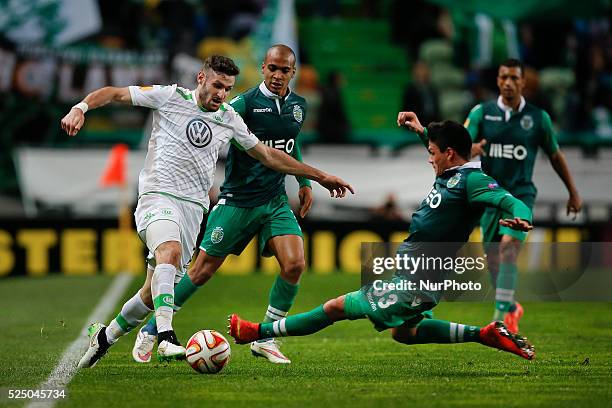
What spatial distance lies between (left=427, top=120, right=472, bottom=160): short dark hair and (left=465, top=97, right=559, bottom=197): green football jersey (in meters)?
2.94

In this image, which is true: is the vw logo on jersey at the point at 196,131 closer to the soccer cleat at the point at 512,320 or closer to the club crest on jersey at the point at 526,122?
the club crest on jersey at the point at 526,122

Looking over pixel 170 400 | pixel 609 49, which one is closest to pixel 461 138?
pixel 170 400

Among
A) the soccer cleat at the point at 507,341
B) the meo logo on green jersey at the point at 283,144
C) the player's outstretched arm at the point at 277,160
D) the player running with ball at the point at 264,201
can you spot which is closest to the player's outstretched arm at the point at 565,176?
the player running with ball at the point at 264,201

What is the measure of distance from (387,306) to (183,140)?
6.29 feet

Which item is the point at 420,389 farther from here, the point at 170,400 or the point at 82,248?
the point at 82,248

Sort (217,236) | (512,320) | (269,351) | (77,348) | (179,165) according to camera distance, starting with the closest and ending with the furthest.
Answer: (179,165), (269,351), (217,236), (77,348), (512,320)

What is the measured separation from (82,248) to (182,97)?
33.5 ft

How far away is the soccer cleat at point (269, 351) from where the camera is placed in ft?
28.6

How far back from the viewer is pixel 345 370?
8.16 m

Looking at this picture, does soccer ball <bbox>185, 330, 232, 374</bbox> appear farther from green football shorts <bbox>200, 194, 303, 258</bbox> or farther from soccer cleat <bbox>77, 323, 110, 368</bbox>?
green football shorts <bbox>200, 194, 303, 258</bbox>

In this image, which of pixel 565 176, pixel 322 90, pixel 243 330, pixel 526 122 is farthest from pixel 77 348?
pixel 322 90

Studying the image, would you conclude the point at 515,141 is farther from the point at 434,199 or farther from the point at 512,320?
the point at 434,199

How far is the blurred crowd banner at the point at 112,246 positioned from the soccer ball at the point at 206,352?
10.2m

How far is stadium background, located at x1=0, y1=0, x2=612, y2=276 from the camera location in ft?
60.3
